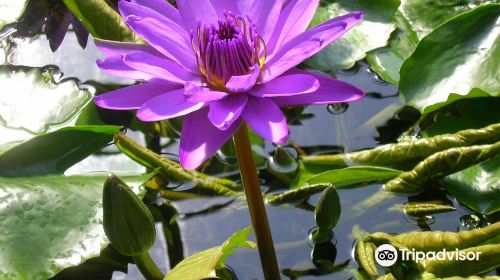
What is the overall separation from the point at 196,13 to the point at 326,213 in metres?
0.41

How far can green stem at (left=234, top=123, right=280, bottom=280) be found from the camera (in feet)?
3.46

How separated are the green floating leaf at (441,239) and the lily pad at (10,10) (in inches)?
43.6

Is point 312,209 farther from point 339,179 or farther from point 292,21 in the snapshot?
point 292,21

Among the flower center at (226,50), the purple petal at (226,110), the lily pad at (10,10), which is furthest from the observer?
the lily pad at (10,10)

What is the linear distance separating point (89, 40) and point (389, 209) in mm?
940

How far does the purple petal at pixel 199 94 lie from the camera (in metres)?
0.99

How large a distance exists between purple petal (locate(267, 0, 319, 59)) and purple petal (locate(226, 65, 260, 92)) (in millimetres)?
106

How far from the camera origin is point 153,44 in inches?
41.8

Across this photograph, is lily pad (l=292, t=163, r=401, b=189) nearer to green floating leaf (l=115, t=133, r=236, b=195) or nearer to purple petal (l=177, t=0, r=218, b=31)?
green floating leaf (l=115, t=133, r=236, b=195)

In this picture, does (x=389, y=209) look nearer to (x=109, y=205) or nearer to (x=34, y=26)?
(x=109, y=205)

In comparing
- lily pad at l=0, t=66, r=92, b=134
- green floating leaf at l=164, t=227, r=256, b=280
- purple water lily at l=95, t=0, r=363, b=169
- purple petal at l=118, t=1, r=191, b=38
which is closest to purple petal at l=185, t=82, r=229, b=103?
purple water lily at l=95, t=0, r=363, b=169

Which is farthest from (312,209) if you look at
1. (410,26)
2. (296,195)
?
(410,26)

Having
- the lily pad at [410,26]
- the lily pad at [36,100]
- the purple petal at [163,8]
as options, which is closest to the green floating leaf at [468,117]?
the lily pad at [410,26]

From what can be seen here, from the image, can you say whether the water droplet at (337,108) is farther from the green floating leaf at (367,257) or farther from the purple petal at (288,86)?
the purple petal at (288,86)
